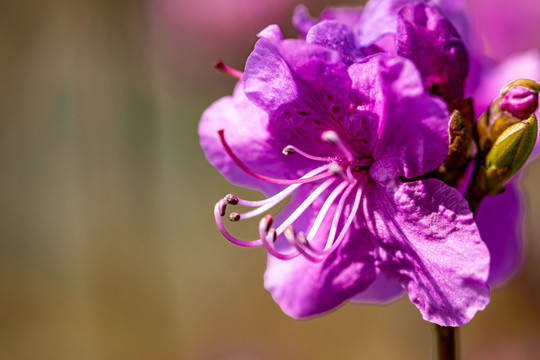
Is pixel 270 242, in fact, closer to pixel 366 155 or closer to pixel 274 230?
pixel 274 230

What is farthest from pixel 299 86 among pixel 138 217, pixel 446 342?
pixel 138 217

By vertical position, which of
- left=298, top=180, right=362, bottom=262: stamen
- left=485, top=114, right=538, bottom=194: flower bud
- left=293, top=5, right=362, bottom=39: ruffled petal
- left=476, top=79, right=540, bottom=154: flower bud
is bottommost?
left=298, top=180, right=362, bottom=262: stamen

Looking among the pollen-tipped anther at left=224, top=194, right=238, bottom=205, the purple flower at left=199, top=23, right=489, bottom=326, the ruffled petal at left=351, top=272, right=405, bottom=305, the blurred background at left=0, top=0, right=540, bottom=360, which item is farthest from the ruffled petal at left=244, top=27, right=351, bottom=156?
the blurred background at left=0, top=0, right=540, bottom=360

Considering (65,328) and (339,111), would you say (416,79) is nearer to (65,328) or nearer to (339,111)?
(339,111)

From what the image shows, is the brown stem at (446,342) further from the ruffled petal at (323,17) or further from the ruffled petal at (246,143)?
the ruffled petal at (323,17)

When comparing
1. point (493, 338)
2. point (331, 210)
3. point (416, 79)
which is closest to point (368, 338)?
point (493, 338)

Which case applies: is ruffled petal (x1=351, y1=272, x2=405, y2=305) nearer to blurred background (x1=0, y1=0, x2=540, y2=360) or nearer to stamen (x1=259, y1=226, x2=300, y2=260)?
stamen (x1=259, y1=226, x2=300, y2=260)

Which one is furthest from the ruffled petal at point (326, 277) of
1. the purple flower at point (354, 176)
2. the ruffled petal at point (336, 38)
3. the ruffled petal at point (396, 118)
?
the ruffled petal at point (336, 38)
